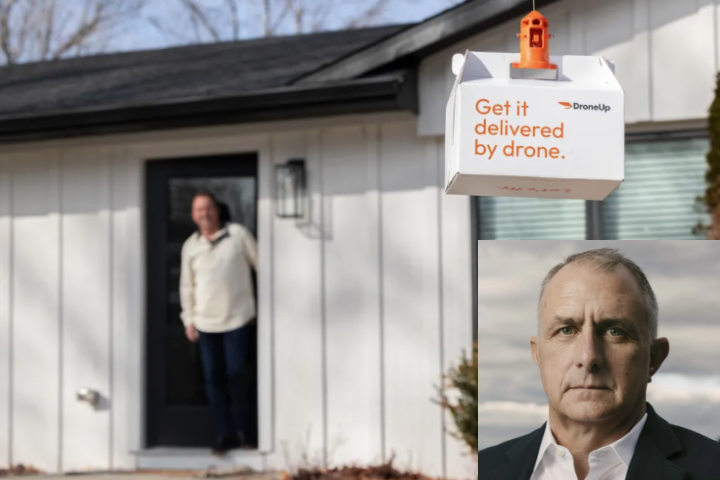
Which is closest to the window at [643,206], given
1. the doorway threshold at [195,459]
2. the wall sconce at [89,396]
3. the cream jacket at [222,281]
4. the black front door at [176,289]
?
the cream jacket at [222,281]

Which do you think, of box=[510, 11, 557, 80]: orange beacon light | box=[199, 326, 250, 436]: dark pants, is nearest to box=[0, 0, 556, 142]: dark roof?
box=[199, 326, 250, 436]: dark pants

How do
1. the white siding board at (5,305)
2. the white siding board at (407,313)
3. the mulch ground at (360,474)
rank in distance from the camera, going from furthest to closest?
1. the white siding board at (5,305)
2. the white siding board at (407,313)
3. the mulch ground at (360,474)

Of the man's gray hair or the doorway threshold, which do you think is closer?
the man's gray hair

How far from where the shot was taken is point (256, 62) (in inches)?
312

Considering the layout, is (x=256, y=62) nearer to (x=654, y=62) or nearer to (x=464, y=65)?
(x=654, y=62)

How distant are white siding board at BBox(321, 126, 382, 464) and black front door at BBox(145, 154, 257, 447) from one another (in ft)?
2.28

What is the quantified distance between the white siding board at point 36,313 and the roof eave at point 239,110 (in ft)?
1.52

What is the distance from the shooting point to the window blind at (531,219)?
5961 millimetres

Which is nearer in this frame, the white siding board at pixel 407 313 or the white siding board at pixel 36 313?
the white siding board at pixel 407 313

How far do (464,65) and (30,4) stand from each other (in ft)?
70.1

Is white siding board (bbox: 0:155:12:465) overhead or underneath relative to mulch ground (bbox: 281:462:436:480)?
overhead

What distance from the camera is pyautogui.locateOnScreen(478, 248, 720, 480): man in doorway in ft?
8.60

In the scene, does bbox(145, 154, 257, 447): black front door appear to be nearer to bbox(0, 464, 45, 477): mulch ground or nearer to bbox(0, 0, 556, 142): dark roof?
bbox(0, 0, 556, 142): dark roof

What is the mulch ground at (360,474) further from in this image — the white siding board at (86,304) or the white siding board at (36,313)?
the white siding board at (36,313)
